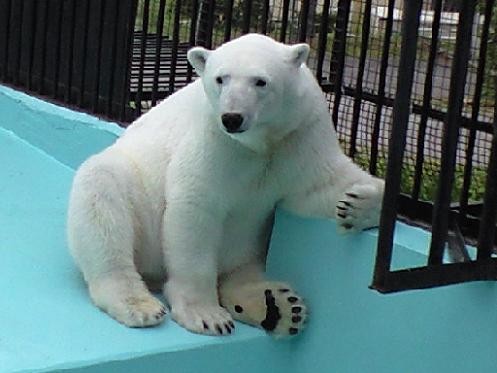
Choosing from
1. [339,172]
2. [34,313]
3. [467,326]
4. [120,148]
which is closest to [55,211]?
[120,148]

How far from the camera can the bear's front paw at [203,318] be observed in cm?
379

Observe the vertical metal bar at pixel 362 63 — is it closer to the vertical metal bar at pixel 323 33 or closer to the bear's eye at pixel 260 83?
the vertical metal bar at pixel 323 33

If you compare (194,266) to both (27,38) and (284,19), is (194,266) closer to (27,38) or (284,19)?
(284,19)

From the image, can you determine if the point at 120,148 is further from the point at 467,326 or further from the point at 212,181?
the point at 467,326

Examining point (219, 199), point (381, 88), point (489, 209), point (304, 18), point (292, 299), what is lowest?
point (292, 299)

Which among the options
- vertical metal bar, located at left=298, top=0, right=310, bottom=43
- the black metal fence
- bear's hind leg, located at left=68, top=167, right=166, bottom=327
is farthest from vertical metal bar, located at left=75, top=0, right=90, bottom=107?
bear's hind leg, located at left=68, top=167, right=166, bottom=327

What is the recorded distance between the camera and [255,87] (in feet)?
11.5

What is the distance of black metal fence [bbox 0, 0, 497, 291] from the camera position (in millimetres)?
2891

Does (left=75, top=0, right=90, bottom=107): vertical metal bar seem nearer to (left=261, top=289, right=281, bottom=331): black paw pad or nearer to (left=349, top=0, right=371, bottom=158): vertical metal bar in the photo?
(left=349, top=0, right=371, bottom=158): vertical metal bar

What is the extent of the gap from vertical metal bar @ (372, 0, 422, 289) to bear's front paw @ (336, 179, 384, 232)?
0.72 meters

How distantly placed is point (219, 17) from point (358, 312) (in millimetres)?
2636

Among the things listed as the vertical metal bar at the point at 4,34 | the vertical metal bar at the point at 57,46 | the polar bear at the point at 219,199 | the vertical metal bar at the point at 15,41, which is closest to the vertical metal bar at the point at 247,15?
the polar bear at the point at 219,199

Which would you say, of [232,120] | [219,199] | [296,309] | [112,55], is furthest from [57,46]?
[232,120]

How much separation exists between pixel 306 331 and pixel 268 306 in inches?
6.6
